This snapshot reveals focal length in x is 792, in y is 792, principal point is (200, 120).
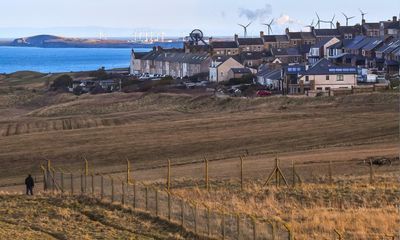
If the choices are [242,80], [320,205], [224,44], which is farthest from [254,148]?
[224,44]

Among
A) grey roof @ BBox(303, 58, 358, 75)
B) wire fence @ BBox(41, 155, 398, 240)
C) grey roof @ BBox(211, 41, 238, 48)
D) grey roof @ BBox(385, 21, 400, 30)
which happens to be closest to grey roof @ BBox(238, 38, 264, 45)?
grey roof @ BBox(211, 41, 238, 48)

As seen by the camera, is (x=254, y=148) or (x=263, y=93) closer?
(x=254, y=148)

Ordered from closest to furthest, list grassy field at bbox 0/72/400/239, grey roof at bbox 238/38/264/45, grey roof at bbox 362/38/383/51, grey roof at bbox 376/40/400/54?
1. grassy field at bbox 0/72/400/239
2. grey roof at bbox 376/40/400/54
3. grey roof at bbox 362/38/383/51
4. grey roof at bbox 238/38/264/45

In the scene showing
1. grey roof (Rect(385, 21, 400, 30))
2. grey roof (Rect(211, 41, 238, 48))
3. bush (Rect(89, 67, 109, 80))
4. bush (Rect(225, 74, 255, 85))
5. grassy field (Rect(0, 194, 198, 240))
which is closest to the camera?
grassy field (Rect(0, 194, 198, 240))

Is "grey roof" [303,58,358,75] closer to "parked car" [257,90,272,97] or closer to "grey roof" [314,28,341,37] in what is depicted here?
"parked car" [257,90,272,97]

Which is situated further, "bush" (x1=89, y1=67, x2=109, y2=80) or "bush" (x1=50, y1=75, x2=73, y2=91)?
"bush" (x1=89, y1=67, x2=109, y2=80)

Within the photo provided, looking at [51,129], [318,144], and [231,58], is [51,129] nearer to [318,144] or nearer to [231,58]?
[318,144]

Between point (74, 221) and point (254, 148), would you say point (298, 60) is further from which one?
point (74, 221)

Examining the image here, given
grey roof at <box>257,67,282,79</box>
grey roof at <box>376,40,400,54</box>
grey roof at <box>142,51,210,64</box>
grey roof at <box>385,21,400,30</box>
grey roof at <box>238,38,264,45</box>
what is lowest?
grey roof at <box>257,67,282,79</box>

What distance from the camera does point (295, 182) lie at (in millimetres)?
31641

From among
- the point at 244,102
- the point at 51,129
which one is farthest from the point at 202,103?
the point at 51,129

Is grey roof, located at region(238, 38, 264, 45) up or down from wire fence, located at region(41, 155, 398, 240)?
up

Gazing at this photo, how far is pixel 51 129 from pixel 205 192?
114 ft

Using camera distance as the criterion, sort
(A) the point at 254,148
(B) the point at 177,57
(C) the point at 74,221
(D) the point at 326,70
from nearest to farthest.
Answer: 1. (C) the point at 74,221
2. (A) the point at 254,148
3. (D) the point at 326,70
4. (B) the point at 177,57
